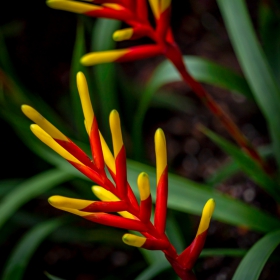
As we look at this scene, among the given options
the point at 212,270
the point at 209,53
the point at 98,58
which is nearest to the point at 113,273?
the point at 212,270

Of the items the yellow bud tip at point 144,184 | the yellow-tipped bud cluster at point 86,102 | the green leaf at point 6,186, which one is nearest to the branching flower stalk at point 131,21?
the yellow-tipped bud cluster at point 86,102

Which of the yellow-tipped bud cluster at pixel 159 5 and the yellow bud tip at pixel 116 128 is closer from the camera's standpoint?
the yellow bud tip at pixel 116 128

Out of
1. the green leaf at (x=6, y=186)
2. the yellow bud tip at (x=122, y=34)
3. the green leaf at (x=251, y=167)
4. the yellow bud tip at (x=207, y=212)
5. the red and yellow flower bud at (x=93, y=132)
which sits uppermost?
the yellow bud tip at (x=122, y=34)

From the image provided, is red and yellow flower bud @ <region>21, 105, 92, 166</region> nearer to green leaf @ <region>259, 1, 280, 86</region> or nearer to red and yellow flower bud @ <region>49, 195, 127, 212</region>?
red and yellow flower bud @ <region>49, 195, 127, 212</region>

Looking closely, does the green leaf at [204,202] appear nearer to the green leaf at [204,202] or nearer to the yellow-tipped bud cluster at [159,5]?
the green leaf at [204,202]

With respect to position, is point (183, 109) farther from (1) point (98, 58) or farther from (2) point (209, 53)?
(1) point (98, 58)

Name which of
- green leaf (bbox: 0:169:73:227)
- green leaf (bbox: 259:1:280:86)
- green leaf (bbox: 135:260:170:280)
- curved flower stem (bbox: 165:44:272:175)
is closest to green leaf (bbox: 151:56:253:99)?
green leaf (bbox: 259:1:280:86)

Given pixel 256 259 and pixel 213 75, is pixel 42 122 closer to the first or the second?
pixel 256 259
